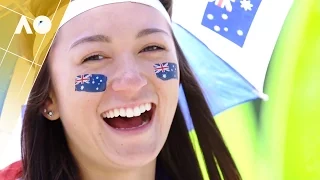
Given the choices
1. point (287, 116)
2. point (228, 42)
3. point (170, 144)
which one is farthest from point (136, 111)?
point (287, 116)

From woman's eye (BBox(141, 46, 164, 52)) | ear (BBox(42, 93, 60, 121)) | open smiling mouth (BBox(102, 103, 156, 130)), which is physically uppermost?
woman's eye (BBox(141, 46, 164, 52))

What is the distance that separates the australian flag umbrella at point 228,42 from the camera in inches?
63.4

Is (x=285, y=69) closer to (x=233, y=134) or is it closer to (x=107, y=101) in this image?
(x=233, y=134)

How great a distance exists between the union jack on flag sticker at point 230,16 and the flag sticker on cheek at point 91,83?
0.40m

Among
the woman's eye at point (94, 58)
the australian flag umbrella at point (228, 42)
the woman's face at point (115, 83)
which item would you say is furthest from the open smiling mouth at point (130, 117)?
the australian flag umbrella at point (228, 42)

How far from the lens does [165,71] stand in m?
1.38

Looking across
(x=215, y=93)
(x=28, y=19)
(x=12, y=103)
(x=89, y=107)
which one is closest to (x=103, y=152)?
(x=89, y=107)

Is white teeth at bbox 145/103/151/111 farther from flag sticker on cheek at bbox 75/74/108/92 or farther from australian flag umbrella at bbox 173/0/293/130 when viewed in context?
australian flag umbrella at bbox 173/0/293/130

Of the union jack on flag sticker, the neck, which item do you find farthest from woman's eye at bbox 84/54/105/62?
the union jack on flag sticker

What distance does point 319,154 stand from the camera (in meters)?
1.71

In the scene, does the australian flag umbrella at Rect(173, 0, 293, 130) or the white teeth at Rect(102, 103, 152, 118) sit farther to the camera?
the australian flag umbrella at Rect(173, 0, 293, 130)

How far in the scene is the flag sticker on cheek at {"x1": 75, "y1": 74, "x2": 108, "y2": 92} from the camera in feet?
4.31

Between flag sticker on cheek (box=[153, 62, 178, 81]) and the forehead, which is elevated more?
the forehead

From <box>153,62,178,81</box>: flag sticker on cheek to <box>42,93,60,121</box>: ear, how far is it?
9.1 inches
